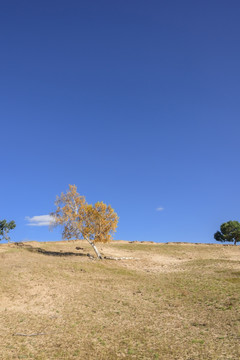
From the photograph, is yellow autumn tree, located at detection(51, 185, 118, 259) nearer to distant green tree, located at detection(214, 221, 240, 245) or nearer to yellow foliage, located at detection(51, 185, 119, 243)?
yellow foliage, located at detection(51, 185, 119, 243)

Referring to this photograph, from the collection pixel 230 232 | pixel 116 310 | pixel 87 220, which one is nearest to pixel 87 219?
pixel 87 220

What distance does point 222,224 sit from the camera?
89500mm

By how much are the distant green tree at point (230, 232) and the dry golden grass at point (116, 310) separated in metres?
42.6

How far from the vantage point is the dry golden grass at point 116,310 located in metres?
17.7

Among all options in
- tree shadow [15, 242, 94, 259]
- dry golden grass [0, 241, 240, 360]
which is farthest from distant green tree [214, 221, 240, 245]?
tree shadow [15, 242, 94, 259]

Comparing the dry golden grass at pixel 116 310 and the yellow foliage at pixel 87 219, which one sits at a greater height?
the yellow foliage at pixel 87 219

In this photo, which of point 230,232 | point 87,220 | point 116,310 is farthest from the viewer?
point 230,232

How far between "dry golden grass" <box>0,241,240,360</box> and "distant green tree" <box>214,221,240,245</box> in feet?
140

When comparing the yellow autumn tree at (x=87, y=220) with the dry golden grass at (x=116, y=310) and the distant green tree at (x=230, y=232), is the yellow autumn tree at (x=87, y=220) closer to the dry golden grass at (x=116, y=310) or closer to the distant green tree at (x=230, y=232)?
the dry golden grass at (x=116, y=310)

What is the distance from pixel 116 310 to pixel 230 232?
7129 centimetres

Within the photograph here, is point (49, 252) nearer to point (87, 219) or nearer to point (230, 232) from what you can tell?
point (87, 219)

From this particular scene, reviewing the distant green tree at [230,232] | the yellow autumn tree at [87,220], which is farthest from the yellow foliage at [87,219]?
the distant green tree at [230,232]

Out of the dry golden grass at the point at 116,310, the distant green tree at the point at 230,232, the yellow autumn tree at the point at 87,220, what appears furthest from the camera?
the distant green tree at the point at 230,232

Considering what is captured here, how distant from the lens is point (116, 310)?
25.1m
